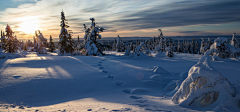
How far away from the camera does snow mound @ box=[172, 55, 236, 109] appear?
111 inches

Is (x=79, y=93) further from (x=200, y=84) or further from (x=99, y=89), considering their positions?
(x=200, y=84)

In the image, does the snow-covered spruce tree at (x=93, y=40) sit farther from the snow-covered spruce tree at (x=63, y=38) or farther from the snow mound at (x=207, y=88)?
the snow mound at (x=207, y=88)

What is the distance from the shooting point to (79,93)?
4738 millimetres

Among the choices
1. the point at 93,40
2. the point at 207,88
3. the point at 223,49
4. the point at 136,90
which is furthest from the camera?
the point at 93,40

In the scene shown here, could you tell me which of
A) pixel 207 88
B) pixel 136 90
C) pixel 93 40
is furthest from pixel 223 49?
pixel 93 40

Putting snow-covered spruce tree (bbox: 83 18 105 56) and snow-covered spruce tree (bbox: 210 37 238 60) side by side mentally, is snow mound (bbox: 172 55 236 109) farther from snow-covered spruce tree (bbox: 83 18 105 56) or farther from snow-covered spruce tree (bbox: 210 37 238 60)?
snow-covered spruce tree (bbox: 83 18 105 56)

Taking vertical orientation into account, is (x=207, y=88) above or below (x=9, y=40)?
below

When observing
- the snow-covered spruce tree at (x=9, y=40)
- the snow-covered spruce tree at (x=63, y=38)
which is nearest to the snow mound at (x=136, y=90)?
the snow-covered spruce tree at (x=63, y=38)

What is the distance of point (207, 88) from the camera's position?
2949 millimetres

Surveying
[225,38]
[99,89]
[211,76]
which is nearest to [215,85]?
[211,76]

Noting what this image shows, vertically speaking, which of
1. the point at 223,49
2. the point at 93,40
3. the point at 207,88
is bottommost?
the point at 207,88

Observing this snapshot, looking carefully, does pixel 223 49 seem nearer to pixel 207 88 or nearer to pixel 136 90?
pixel 136 90

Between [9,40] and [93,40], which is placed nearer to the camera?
[93,40]

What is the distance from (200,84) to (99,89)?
3.55 metres
